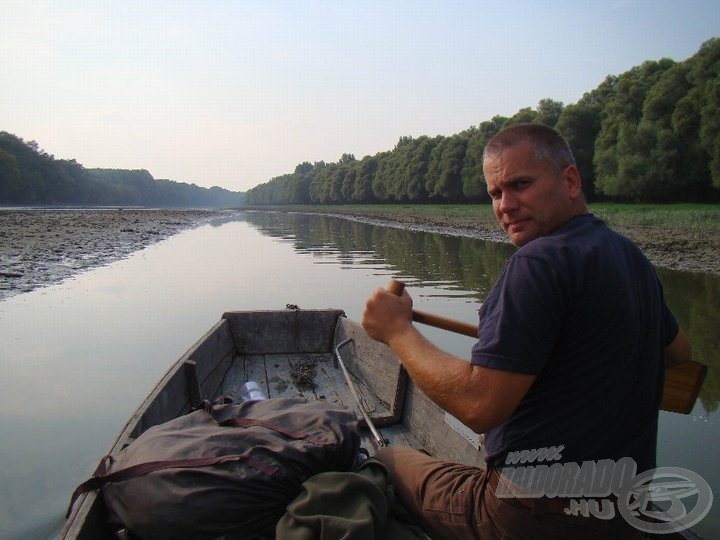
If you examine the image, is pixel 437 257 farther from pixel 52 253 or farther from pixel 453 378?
pixel 453 378

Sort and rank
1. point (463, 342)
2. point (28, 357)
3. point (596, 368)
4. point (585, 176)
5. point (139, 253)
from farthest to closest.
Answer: point (585, 176) < point (139, 253) < point (463, 342) < point (28, 357) < point (596, 368)

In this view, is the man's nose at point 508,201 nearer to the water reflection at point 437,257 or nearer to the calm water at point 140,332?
the calm water at point 140,332

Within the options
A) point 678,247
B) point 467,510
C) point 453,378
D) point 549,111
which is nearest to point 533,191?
point 453,378

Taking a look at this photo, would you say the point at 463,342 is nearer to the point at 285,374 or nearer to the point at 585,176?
the point at 285,374

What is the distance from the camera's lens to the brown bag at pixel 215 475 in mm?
2494

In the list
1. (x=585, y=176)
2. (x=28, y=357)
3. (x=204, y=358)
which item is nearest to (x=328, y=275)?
(x=28, y=357)

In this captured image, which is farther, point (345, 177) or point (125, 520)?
point (345, 177)

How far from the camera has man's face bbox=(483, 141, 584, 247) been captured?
1981 mm

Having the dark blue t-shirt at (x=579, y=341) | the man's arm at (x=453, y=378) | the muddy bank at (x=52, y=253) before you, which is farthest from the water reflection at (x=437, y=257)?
the dark blue t-shirt at (x=579, y=341)

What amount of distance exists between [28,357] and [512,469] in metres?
8.34

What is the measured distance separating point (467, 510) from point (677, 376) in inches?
54.3

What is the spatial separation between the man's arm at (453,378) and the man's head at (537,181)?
A: 55 centimetres

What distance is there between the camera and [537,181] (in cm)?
199

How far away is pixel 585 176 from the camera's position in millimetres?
51812
